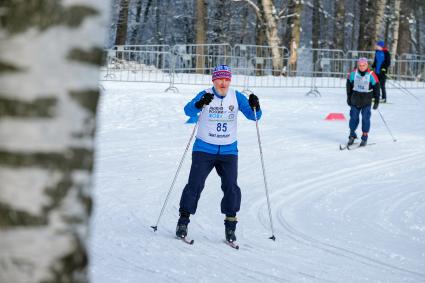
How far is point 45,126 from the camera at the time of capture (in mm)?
1820

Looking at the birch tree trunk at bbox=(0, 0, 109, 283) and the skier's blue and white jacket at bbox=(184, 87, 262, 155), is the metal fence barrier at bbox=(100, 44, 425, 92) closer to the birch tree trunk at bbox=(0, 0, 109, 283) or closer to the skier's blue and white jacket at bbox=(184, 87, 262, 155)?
the skier's blue and white jacket at bbox=(184, 87, 262, 155)

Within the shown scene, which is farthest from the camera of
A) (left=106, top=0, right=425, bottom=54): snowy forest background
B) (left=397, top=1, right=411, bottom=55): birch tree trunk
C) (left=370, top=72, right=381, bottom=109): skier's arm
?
(left=397, top=1, right=411, bottom=55): birch tree trunk

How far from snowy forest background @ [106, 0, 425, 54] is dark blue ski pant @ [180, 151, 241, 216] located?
1904 centimetres

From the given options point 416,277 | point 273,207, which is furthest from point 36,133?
point 273,207

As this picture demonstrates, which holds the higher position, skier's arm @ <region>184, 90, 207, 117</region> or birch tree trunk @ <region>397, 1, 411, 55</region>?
birch tree trunk @ <region>397, 1, 411, 55</region>

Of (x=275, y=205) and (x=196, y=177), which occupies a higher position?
(x=196, y=177)

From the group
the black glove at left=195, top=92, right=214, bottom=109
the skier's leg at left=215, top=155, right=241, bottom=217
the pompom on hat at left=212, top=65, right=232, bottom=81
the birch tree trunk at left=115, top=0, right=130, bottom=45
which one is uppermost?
the birch tree trunk at left=115, top=0, right=130, bottom=45

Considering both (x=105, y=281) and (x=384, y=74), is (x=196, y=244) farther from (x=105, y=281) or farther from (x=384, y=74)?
(x=384, y=74)

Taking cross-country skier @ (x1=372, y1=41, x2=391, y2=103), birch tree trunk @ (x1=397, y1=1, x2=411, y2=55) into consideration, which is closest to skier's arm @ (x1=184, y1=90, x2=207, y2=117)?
cross-country skier @ (x1=372, y1=41, x2=391, y2=103)

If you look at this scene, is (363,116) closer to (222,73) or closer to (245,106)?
(245,106)

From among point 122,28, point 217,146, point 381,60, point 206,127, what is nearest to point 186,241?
point 217,146

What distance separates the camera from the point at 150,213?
896cm

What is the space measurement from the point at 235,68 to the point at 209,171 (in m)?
15.0

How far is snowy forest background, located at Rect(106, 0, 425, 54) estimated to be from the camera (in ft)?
89.9
